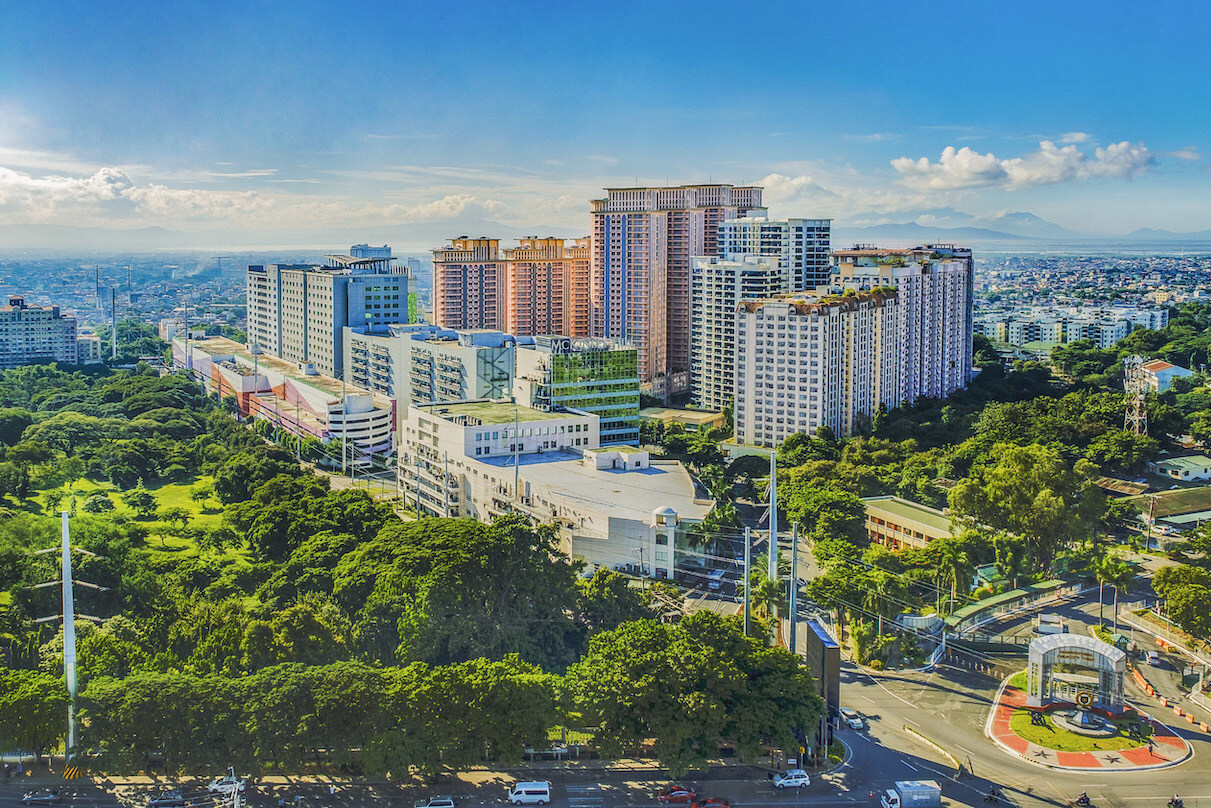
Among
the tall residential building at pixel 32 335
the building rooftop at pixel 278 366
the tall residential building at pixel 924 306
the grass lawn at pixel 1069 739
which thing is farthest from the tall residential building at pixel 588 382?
the tall residential building at pixel 32 335

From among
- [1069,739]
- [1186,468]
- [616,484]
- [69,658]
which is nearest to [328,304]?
[616,484]

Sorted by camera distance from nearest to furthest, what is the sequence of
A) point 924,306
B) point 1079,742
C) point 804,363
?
point 1079,742 → point 804,363 → point 924,306

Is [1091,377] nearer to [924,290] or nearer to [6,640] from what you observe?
[924,290]

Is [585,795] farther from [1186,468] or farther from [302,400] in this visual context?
[302,400]

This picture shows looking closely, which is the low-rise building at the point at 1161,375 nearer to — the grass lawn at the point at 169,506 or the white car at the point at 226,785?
the grass lawn at the point at 169,506

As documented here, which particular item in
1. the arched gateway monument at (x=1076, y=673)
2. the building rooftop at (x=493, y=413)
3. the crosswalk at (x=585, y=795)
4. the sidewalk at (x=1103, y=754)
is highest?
the building rooftop at (x=493, y=413)

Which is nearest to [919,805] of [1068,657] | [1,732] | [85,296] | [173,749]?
[1068,657]
